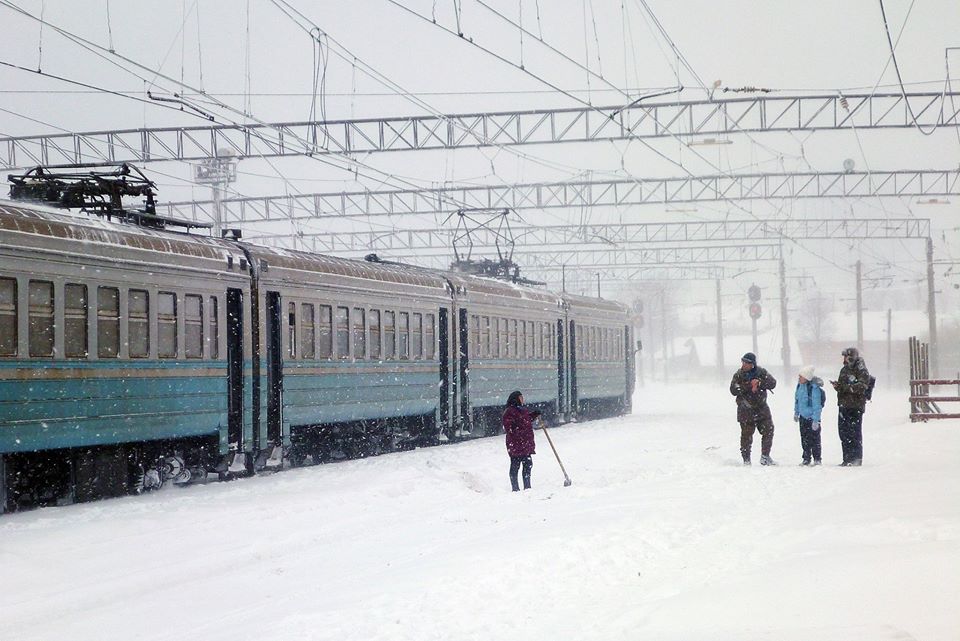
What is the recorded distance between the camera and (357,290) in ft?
69.3

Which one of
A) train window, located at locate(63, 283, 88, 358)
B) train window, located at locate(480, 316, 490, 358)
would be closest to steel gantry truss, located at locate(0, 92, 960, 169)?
train window, located at locate(480, 316, 490, 358)

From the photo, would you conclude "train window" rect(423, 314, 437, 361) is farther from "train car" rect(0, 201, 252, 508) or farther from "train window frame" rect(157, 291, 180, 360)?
"train window frame" rect(157, 291, 180, 360)

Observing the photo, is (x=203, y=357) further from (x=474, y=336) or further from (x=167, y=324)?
(x=474, y=336)


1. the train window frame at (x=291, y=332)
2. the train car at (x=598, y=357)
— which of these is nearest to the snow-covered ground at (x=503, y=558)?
the train window frame at (x=291, y=332)

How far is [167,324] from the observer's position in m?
15.9

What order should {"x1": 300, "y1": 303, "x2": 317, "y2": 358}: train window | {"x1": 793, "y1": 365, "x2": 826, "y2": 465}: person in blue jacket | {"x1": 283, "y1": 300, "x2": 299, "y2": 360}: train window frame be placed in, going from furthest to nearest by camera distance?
1. {"x1": 300, "y1": 303, "x2": 317, "y2": 358}: train window
2. {"x1": 283, "y1": 300, "x2": 299, "y2": 360}: train window frame
3. {"x1": 793, "y1": 365, "x2": 826, "y2": 465}: person in blue jacket

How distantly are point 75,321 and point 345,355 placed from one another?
6870 mm

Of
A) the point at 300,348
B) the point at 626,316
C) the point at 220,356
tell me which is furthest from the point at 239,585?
the point at 626,316

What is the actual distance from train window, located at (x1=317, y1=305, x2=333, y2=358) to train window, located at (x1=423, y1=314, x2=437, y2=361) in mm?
4097

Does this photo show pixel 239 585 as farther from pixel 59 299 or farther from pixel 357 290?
pixel 357 290

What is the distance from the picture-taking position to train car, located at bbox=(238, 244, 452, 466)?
59.8 feet

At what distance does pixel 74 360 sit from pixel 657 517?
6578 millimetres

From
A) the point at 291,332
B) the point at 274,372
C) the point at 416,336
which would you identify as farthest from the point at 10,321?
Result: the point at 416,336

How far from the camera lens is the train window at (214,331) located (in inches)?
658
